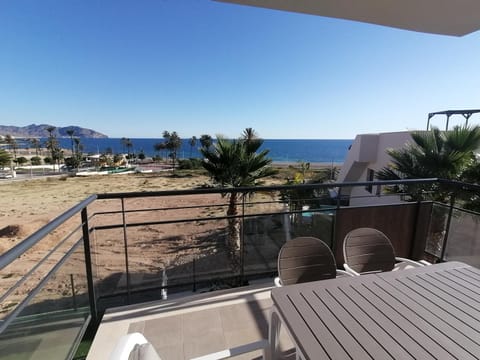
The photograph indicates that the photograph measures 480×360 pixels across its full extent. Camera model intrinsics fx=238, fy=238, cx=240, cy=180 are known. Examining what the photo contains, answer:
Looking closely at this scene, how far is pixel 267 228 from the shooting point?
3277 millimetres

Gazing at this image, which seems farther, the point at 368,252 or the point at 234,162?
the point at 234,162

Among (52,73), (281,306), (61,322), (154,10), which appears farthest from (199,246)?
(52,73)

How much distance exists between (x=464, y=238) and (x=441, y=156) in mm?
1901

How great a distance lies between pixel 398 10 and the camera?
1.71 m

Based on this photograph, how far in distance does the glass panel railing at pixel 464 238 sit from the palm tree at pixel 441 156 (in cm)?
79

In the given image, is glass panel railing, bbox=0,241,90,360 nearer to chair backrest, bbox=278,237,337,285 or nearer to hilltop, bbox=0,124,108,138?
chair backrest, bbox=278,237,337,285

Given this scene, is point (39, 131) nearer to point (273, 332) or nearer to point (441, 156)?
point (441, 156)

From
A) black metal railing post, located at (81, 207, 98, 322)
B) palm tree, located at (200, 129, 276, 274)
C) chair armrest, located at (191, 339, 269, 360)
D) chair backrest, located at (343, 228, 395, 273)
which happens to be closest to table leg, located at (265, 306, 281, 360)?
chair armrest, located at (191, 339, 269, 360)

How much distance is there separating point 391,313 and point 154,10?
11186 mm

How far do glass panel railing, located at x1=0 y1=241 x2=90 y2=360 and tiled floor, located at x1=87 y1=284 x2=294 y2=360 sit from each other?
218mm

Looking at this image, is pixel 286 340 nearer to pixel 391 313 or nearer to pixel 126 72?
pixel 391 313

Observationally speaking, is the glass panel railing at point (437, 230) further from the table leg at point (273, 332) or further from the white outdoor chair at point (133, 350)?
the white outdoor chair at point (133, 350)

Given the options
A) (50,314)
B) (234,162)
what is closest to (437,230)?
(234,162)

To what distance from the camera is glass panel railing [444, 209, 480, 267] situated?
2.57 m
